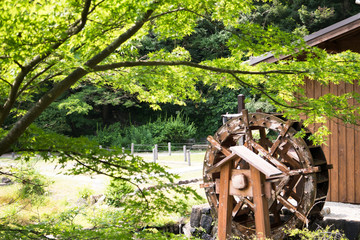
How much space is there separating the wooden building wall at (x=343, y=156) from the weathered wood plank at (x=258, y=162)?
2796 mm

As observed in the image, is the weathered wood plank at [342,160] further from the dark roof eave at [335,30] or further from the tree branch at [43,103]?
the tree branch at [43,103]

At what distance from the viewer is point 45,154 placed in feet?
10.6

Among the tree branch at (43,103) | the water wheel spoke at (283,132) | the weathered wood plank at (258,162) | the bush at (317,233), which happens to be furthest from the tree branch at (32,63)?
the water wheel spoke at (283,132)

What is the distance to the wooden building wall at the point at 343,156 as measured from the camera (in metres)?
6.62

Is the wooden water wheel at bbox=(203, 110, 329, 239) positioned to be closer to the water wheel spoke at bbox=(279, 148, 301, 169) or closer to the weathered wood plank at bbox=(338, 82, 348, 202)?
the water wheel spoke at bbox=(279, 148, 301, 169)

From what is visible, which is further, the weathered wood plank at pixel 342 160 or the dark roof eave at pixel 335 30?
the weathered wood plank at pixel 342 160

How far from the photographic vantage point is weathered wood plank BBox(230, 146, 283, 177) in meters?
4.09

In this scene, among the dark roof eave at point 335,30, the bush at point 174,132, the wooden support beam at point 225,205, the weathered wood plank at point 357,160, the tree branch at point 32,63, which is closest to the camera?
the tree branch at point 32,63

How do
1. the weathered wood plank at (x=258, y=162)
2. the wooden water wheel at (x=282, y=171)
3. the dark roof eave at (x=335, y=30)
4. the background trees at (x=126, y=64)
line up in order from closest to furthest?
1. the background trees at (x=126, y=64)
2. the weathered wood plank at (x=258, y=162)
3. the wooden water wheel at (x=282, y=171)
4. the dark roof eave at (x=335, y=30)

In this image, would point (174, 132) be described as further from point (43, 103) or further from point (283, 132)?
point (43, 103)

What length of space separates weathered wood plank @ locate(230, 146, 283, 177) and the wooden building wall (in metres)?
2.80

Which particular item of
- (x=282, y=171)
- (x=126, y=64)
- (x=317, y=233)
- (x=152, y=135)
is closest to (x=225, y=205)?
(x=317, y=233)

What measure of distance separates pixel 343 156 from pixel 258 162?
3355mm

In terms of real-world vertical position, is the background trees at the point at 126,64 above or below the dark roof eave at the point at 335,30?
below
